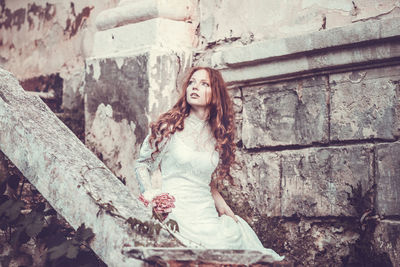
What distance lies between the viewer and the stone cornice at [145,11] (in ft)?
14.9

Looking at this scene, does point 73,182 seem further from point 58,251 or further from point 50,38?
point 50,38

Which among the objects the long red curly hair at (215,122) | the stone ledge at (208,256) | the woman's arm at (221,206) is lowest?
the stone ledge at (208,256)

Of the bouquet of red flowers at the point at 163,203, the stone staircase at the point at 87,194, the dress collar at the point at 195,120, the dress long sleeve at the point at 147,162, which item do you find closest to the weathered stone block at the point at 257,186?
the dress collar at the point at 195,120

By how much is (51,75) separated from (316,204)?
3164mm

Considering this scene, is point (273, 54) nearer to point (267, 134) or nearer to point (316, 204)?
point (267, 134)

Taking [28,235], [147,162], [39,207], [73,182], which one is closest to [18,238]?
[28,235]

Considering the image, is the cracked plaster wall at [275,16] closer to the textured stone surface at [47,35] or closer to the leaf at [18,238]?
the textured stone surface at [47,35]

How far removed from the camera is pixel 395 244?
11.1 feet

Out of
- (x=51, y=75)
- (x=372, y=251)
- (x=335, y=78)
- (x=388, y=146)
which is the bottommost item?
(x=372, y=251)

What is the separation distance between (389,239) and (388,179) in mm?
349

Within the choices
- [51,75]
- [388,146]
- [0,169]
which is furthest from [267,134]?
[51,75]

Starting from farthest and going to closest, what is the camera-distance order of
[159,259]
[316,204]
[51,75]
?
[51,75], [316,204], [159,259]

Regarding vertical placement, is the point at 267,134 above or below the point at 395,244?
above

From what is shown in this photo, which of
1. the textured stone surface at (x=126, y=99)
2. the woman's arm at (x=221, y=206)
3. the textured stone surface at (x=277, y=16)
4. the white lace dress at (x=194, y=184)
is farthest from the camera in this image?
the textured stone surface at (x=126, y=99)
